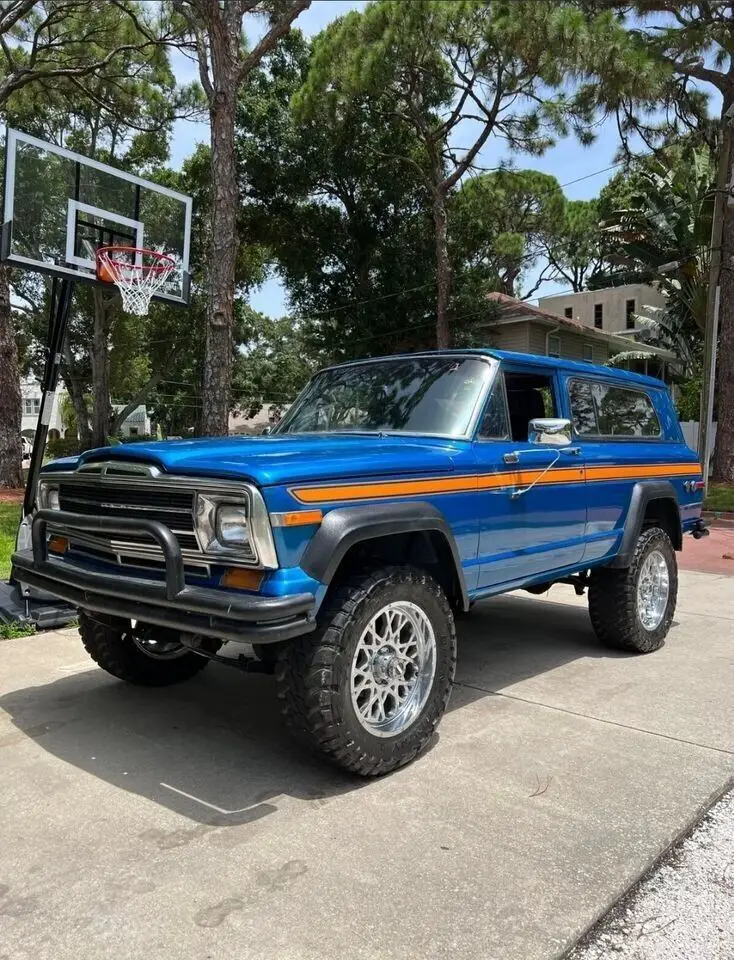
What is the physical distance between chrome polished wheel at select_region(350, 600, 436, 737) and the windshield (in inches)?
43.8

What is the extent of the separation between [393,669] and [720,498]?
14.5 meters

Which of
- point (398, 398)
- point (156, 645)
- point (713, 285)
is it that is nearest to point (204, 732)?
point (156, 645)

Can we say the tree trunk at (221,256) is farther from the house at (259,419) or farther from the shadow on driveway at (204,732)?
the house at (259,419)

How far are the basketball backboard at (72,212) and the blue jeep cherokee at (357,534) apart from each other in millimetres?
3517

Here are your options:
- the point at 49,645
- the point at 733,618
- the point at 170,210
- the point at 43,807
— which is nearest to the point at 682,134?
the point at 170,210

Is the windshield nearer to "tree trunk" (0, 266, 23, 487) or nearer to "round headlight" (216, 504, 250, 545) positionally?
"round headlight" (216, 504, 250, 545)

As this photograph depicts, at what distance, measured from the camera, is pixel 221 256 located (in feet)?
35.1

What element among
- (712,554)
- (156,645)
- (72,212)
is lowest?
(712,554)

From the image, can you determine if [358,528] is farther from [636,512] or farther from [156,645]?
[636,512]

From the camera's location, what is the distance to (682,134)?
19.9 m

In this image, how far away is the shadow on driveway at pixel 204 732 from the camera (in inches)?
132

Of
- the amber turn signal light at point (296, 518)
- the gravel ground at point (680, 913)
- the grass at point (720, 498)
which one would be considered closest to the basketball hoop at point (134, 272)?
the amber turn signal light at point (296, 518)

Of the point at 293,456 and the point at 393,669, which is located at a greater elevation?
the point at 293,456

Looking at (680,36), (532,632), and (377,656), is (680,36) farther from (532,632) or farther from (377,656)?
(377,656)
